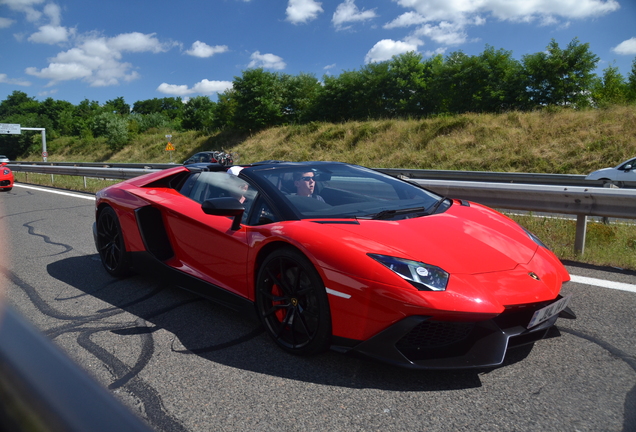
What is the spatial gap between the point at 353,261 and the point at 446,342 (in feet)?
2.08

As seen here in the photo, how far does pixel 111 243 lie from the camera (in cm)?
493

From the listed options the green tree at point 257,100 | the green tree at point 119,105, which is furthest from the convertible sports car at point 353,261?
the green tree at point 119,105

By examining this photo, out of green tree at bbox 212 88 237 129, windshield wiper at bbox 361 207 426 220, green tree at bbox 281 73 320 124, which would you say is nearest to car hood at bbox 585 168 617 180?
windshield wiper at bbox 361 207 426 220

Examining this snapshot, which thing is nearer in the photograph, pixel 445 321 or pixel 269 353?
pixel 445 321

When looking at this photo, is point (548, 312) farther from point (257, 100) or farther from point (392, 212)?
point (257, 100)

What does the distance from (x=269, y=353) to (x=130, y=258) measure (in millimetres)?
2147

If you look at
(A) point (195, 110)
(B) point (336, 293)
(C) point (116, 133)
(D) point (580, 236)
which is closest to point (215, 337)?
(B) point (336, 293)

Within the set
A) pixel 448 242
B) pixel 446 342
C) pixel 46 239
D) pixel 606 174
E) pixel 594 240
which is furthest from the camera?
pixel 606 174

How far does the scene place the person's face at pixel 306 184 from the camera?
12.1 ft

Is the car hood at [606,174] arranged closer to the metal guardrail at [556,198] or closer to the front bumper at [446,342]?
the metal guardrail at [556,198]

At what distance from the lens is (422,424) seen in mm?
2246

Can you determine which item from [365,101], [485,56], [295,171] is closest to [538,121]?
[485,56]

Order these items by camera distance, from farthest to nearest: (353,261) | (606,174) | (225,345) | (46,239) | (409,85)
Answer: (409,85) → (606,174) → (46,239) → (225,345) → (353,261)

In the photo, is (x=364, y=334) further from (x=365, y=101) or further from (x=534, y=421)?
(x=365, y=101)
